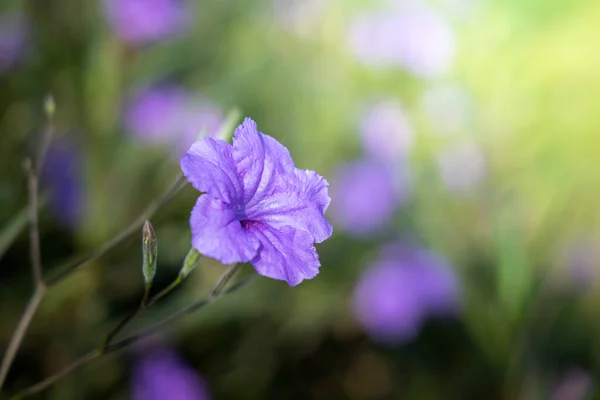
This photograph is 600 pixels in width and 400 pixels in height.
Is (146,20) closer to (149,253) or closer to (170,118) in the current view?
(170,118)

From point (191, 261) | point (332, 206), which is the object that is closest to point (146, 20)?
point (332, 206)

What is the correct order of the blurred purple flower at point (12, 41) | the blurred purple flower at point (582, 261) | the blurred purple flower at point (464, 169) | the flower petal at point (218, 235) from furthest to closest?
the blurred purple flower at point (464, 169) → the blurred purple flower at point (582, 261) → the blurred purple flower at point (12, 41) → the flower petal at point (218, 235)

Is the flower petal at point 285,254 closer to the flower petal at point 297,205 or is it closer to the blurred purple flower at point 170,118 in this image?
the flower petal at point 297,205

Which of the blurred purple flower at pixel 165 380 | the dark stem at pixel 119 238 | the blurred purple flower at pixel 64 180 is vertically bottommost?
the blurred purple flower at pixel 165 380

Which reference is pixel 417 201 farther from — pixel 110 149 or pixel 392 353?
pixel 110 149

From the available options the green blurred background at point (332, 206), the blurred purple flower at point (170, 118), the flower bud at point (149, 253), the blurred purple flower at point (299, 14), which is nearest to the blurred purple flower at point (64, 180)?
the green blurred background at point (332, 206)

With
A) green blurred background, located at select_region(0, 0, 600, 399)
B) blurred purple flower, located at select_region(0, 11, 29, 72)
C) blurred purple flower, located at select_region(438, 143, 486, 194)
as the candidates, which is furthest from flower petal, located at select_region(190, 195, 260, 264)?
blurred purple flower, located at select_region(438, 143, 486, 194)

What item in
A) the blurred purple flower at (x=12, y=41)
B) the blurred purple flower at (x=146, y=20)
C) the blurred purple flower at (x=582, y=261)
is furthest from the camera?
the blurred purple flower at (x=582, y=261)
